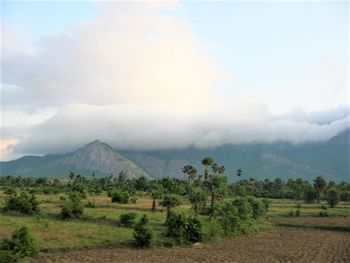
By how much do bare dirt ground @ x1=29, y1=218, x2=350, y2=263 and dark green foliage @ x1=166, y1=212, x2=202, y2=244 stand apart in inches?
72.4

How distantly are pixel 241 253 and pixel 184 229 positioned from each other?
8182mm

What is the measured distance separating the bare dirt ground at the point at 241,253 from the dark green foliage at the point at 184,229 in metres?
1.84

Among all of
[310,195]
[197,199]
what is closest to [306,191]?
[310,195]

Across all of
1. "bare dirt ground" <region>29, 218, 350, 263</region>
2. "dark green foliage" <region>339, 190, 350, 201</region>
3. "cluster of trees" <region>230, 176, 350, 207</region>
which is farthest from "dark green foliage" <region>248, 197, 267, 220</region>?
"dark green foliage" <region>339, 190, 350, 201</region>

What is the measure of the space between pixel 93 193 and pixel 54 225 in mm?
56078

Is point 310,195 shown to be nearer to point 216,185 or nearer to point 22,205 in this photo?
point 216,185

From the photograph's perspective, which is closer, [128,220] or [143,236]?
[143,236]

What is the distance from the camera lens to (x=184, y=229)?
48000 millimetres

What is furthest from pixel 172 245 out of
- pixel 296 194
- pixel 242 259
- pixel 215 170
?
pixel 296 194

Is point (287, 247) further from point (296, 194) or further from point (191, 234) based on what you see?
point (296, 194)

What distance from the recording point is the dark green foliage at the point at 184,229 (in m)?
47.7

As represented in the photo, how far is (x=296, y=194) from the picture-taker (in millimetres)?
152875

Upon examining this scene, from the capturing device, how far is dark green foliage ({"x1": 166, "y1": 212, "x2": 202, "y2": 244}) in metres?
47.7

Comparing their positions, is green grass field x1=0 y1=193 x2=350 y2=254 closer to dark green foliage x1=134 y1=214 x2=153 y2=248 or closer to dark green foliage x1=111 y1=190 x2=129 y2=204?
dark green foliage x1=134 y1=214 x2=153 y2=248
